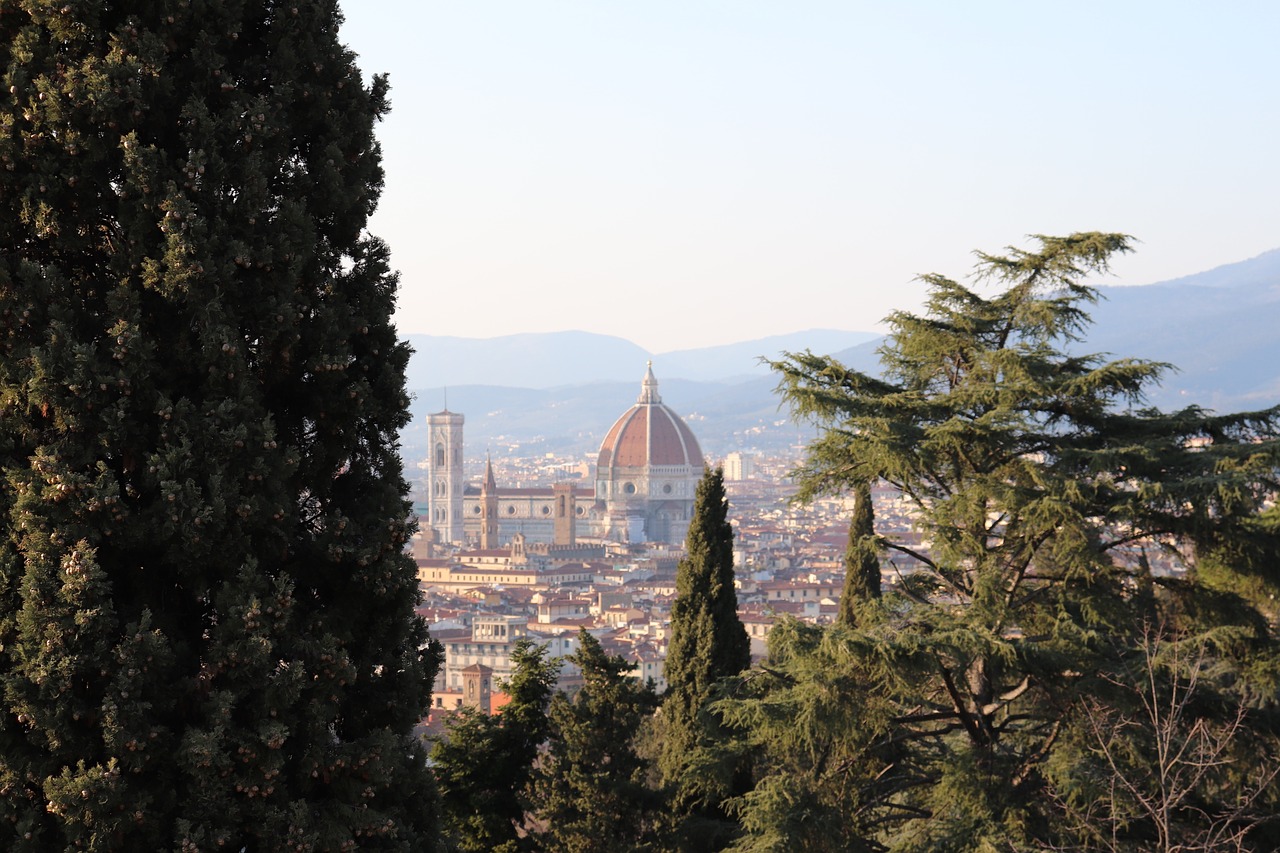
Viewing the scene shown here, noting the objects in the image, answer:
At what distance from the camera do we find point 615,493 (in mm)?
105312

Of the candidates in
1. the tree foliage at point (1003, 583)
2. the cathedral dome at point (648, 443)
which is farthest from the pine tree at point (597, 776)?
the cathedral dome at point (648, 443)

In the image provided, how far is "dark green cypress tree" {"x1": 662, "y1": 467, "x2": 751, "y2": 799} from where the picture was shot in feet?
30.7

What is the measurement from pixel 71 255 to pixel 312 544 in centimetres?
95

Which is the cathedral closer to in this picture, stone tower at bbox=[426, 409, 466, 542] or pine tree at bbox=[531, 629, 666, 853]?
stone tower at bbox=[426, 409, 466, 542]

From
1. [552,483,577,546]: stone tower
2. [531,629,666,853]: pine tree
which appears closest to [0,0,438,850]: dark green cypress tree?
[531,629,666,853]: pine tree

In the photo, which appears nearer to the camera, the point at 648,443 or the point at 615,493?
the point at 648,443

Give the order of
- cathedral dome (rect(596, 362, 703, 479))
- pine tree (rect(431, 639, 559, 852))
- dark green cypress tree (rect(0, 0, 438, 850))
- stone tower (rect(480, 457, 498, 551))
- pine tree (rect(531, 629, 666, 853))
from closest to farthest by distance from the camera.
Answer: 1. dark green cypress tree (rect(0, 0, 438, 850))
2. pine tree (rect(531, 629, 666, 853))
3. pine tree (rect(431, 639, 559, 852))
4. stone tower (rect(480, 457, 498, 551))
5. cathedral dome (rect(596, 362, 703, 479))

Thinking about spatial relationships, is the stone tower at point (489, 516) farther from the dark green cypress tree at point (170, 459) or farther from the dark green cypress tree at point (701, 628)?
the dark green cypress tree at point (170, 459)

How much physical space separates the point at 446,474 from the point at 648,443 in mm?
15146

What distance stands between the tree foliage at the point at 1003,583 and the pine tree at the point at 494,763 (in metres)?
1.96

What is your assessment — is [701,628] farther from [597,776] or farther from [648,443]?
[648,443]

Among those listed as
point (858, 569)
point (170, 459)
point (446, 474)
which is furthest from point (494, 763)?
point (446, 474)

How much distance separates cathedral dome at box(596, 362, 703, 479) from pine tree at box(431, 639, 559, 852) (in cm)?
9357

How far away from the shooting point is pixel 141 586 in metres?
3.53
